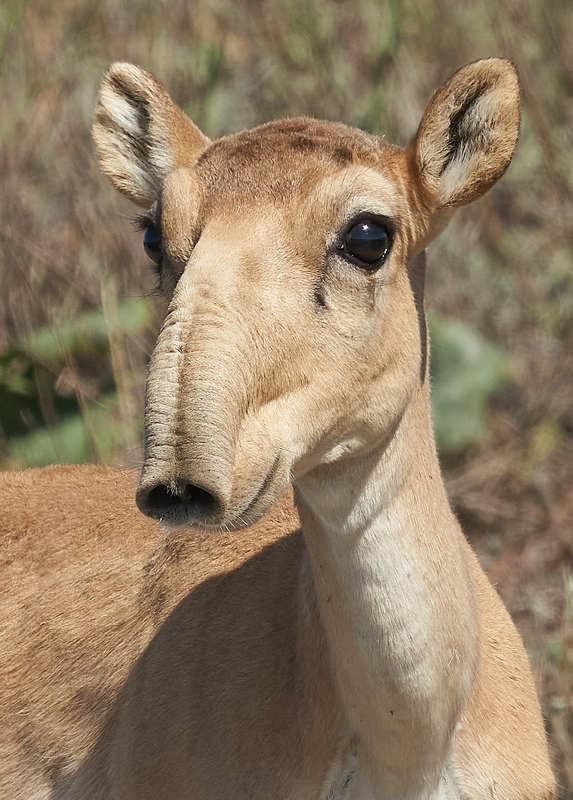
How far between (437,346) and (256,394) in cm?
539

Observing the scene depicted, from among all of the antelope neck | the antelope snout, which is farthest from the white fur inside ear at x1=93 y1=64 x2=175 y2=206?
the antelope snout

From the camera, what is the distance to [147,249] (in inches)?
168

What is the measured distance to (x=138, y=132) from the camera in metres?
4.88

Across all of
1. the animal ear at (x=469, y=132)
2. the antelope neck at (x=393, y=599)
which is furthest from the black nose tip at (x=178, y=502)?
the animal ear at (x=469, y=132)

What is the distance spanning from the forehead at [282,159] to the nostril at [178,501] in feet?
3.22

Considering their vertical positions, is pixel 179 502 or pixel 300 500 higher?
pixel 179 502

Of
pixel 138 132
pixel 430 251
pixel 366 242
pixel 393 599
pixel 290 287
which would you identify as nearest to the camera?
pixel 290 287

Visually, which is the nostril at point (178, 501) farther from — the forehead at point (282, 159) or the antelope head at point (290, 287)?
the forehead at point (282, 159)

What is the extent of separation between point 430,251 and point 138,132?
5209 millimetres

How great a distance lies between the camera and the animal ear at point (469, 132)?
4168 mm

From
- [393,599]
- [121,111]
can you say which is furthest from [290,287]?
[121,111]

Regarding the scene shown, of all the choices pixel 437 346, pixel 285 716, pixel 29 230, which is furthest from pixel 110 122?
pixel 29 230

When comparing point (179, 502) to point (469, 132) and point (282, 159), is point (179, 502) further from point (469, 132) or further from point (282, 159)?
point (469, 132)

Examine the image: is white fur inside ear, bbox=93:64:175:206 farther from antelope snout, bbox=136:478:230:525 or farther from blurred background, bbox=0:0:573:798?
blurred background, bbox=0:0:573:798
